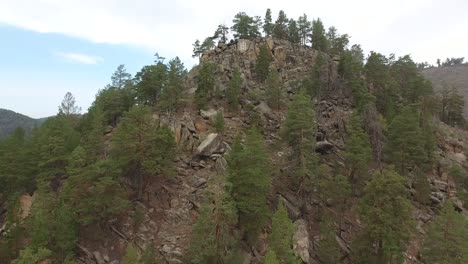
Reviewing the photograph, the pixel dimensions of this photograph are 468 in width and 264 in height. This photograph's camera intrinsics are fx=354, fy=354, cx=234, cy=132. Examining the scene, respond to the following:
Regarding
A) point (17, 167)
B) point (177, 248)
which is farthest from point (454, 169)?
point (17, 167)

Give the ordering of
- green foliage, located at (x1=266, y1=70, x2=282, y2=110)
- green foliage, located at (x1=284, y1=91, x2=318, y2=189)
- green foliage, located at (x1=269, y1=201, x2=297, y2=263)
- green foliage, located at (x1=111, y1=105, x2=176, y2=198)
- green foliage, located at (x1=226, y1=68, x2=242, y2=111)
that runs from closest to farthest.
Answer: green foliage, located at (x1=269, y1=201, x2=297, y2=263)
green foliage, located at (x1=111, y1=105, x2=176, y2=198)
green foliage, located at (x1=284, y1=91, x2=318, y2=189)
green foliage, located at (x1=226, y1=68, x2=242, y2=111)
green foliage, located at (x1=266, y1=70, x2=282, y2=110)

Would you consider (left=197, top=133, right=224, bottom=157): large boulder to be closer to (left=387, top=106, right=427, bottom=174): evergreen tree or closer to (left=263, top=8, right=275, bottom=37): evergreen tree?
(left=387, top=106, right=427, bottom=174): evergreen tree

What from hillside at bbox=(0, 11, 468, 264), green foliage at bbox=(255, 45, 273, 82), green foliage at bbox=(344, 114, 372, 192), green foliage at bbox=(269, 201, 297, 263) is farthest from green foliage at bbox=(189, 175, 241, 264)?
green foliage at bbox=(255, 45, 273, 82)

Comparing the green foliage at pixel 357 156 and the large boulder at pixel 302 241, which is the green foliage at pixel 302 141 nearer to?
the large boulder at pixel 302 241

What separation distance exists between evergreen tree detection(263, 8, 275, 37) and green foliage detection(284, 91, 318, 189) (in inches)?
2007

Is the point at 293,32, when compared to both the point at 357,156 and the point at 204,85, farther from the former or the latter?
the point at 357,156

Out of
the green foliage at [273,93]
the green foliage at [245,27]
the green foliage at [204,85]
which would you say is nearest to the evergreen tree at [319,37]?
the green foliage at [245,27]

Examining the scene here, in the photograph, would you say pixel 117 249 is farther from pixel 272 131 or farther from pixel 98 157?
pixel 272 131

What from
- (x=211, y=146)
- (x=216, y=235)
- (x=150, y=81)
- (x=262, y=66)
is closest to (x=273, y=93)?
(x=262, y=66)

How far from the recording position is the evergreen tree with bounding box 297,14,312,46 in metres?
96.2

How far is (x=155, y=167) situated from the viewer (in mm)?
41969

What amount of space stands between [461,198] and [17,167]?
2600 inches

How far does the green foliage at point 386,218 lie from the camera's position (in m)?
34.2

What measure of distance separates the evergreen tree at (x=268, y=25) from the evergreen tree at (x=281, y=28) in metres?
1.42
